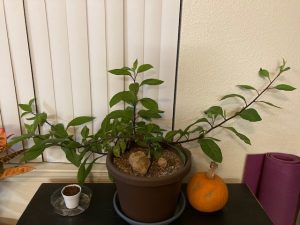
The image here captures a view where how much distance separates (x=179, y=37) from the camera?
0.93 metres

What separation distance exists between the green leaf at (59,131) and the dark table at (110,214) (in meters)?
0.21

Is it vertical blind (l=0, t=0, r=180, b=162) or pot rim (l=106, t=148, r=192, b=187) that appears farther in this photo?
vertical blind (l=0, t=0, r=180, b=162)

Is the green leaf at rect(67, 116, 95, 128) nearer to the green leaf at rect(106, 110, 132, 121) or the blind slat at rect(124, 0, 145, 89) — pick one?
the green leaf at rect(106, 110, 132, 121)

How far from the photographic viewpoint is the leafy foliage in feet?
2.79

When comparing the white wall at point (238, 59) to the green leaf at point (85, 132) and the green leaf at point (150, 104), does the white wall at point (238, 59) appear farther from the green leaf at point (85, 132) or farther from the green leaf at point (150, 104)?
the green leaf at point (85, 132)

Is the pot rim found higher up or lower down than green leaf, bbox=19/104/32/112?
lower down

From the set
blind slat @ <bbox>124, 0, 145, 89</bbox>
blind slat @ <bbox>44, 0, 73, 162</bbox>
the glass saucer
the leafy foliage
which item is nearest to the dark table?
the glass saucer

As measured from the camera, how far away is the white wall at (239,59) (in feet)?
2.99

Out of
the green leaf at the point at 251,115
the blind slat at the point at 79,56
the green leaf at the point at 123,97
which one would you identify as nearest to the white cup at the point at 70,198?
the blind slat at the point at 79,56

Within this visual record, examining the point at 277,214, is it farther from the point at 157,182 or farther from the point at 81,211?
the point at 81,211

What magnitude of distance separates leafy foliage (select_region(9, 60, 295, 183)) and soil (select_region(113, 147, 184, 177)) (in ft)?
0.06

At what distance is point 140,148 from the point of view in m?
0.89

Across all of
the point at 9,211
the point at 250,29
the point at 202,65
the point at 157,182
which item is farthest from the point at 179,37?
the point at 9,211

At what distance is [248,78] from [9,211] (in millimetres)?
1077
